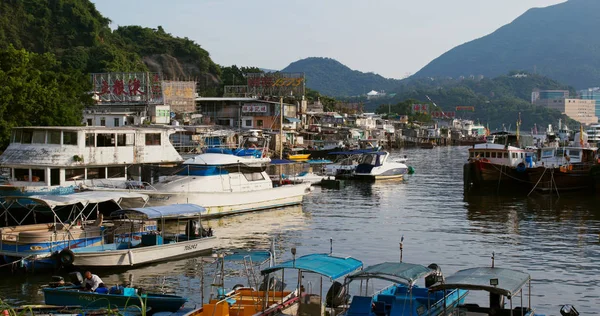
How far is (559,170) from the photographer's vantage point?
54375 mm

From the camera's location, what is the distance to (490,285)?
56.7 feet

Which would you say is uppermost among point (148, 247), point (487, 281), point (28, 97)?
point (28, 97)

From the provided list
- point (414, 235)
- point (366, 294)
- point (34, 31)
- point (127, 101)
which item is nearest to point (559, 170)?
point (414, 235)

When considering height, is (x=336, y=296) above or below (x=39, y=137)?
below

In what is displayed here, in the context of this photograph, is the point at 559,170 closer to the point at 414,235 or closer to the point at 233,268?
the point at 414,235

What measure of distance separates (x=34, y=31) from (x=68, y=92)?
7336 cm

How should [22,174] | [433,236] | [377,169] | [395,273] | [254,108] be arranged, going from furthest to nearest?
[254,108] → [377,169] → [22,174] → [433,236] → [395,273]

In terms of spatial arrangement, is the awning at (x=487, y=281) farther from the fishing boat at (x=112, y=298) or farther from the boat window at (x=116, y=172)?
the boat window at (x=116, y=172)

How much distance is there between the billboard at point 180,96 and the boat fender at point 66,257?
195 feet

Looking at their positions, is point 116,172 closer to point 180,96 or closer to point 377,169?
point 377,169

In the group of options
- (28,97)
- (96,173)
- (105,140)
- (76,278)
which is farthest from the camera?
(28,97)

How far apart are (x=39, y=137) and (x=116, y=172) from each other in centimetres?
447

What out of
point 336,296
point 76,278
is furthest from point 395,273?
point 76,278

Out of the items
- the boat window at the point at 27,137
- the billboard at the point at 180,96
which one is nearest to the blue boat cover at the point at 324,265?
the boat window at the point at 27,137
